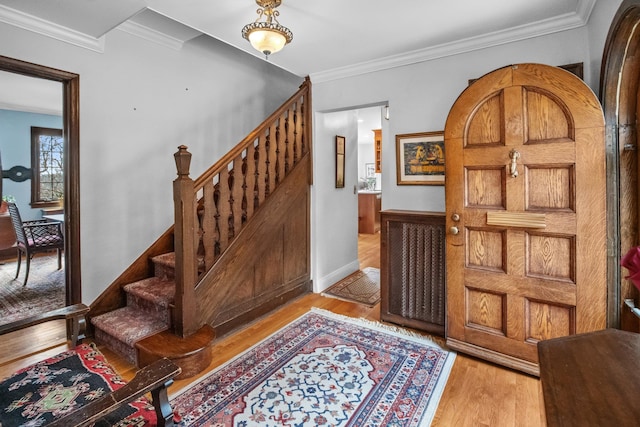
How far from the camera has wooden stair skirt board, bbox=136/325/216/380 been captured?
2082 millimetres

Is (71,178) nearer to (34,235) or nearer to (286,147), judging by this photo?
(286,147)

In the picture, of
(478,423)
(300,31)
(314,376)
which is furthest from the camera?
(300,31)

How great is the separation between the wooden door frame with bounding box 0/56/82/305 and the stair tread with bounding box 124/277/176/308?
39cm

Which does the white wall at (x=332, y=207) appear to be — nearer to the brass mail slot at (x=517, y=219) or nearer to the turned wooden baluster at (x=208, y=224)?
the turned wooden baluster at (x=208, y=224)

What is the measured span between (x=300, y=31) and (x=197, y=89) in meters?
1.48

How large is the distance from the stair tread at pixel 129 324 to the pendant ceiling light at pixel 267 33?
2156 mm

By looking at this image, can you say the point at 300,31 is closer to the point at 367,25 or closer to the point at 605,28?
the point at 367,25

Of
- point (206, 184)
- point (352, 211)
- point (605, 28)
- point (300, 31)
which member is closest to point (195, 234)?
point (206, 184)

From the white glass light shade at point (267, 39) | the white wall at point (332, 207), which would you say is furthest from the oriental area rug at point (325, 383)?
the white glass light shade at point (267, 39)

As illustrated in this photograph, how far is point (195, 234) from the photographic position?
234 cm

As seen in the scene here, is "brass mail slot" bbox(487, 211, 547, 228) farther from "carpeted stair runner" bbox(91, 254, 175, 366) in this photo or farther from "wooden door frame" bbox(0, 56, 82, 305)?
"wooden door frame" bbox(0, 56, 82, 305)

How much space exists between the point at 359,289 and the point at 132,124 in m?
2.94

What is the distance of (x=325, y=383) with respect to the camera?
203cm

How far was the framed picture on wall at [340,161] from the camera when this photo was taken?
3.97 metres
